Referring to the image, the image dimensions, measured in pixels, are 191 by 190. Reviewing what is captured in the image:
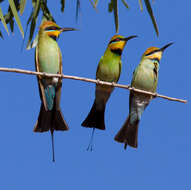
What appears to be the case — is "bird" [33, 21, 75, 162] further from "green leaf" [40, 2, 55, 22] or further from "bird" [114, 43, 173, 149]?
"bird" [114, 43, 173, 149]

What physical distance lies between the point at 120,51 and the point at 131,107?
19.3 inches

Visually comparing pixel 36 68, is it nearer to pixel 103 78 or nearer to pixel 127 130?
pixel 103 78

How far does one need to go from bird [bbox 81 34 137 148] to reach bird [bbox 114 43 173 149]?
18cm

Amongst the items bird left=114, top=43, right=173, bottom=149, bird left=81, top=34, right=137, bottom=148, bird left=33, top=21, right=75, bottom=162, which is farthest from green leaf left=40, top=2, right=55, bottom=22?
bird left=114, top=43, right=173, bottom=149

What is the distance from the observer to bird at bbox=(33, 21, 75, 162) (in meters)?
3.40

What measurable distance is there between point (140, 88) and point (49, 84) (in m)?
0.76

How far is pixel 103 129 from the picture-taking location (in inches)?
147

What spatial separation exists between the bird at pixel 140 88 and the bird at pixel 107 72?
0.18 meters

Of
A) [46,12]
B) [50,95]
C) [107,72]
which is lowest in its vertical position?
[50,95]

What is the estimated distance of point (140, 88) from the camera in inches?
142

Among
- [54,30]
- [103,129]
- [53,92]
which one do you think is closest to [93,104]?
[103,129]

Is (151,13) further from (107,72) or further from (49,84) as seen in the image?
(49,84)

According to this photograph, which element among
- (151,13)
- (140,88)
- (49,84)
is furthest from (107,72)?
(151,13)

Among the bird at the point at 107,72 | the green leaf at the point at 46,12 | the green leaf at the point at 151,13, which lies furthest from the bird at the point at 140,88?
the green leaf at the point at 46,12
